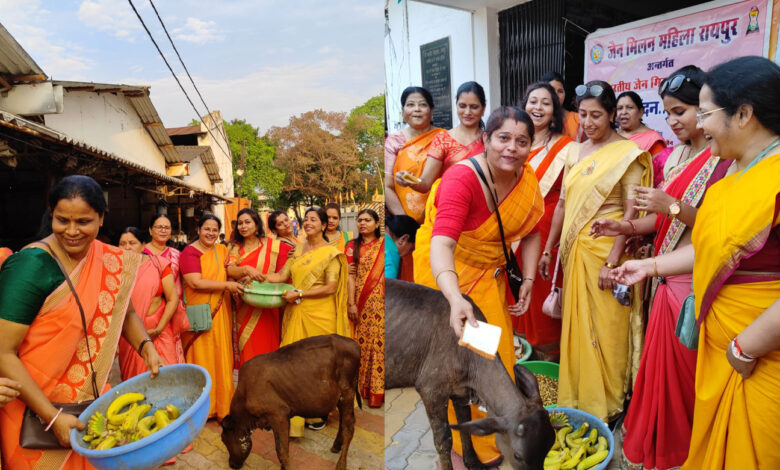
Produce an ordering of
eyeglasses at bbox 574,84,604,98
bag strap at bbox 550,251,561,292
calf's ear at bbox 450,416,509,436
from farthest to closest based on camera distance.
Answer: bag strap at bbox 550,251,561,292 < eyeglasses at bbox 574,84,604,98 < calf's ear at bbox 450,416,509,436

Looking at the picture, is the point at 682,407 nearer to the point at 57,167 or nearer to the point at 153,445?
the point at 153,445

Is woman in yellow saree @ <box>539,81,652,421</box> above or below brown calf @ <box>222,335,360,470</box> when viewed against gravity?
above

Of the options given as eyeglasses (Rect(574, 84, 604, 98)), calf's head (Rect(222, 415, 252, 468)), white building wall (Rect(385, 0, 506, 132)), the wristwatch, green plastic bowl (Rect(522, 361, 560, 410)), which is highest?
white building wall (Rect(385, 0, 506, 132))

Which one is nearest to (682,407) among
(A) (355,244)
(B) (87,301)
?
(A) (355,244)

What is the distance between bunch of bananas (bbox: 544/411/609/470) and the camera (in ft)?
4.48

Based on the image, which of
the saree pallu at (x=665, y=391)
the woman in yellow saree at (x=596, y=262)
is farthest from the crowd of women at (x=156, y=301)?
the saree pallu at (x=665, y=391)

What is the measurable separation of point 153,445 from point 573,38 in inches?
88.3

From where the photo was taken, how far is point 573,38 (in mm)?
2104

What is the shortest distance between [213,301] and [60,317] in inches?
39.2

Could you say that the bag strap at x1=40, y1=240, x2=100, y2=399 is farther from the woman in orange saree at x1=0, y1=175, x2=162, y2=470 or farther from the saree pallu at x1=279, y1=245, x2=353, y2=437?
the saree pallu at x1=279, y1=245, x2=353, y2=437

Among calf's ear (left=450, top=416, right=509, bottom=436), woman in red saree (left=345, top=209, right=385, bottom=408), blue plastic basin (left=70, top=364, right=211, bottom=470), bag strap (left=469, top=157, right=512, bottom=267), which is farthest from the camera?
woman in red saree (left=345, top=209, right=385, bottom=408)

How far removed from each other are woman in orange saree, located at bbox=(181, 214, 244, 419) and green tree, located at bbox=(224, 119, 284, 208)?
16.8 inches

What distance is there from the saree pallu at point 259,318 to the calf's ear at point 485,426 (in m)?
1.11

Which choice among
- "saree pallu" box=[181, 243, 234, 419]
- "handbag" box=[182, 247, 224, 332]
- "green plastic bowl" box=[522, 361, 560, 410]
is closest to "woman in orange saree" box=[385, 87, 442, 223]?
"green plastic bowl" box=[522, 361, 560, 410]
